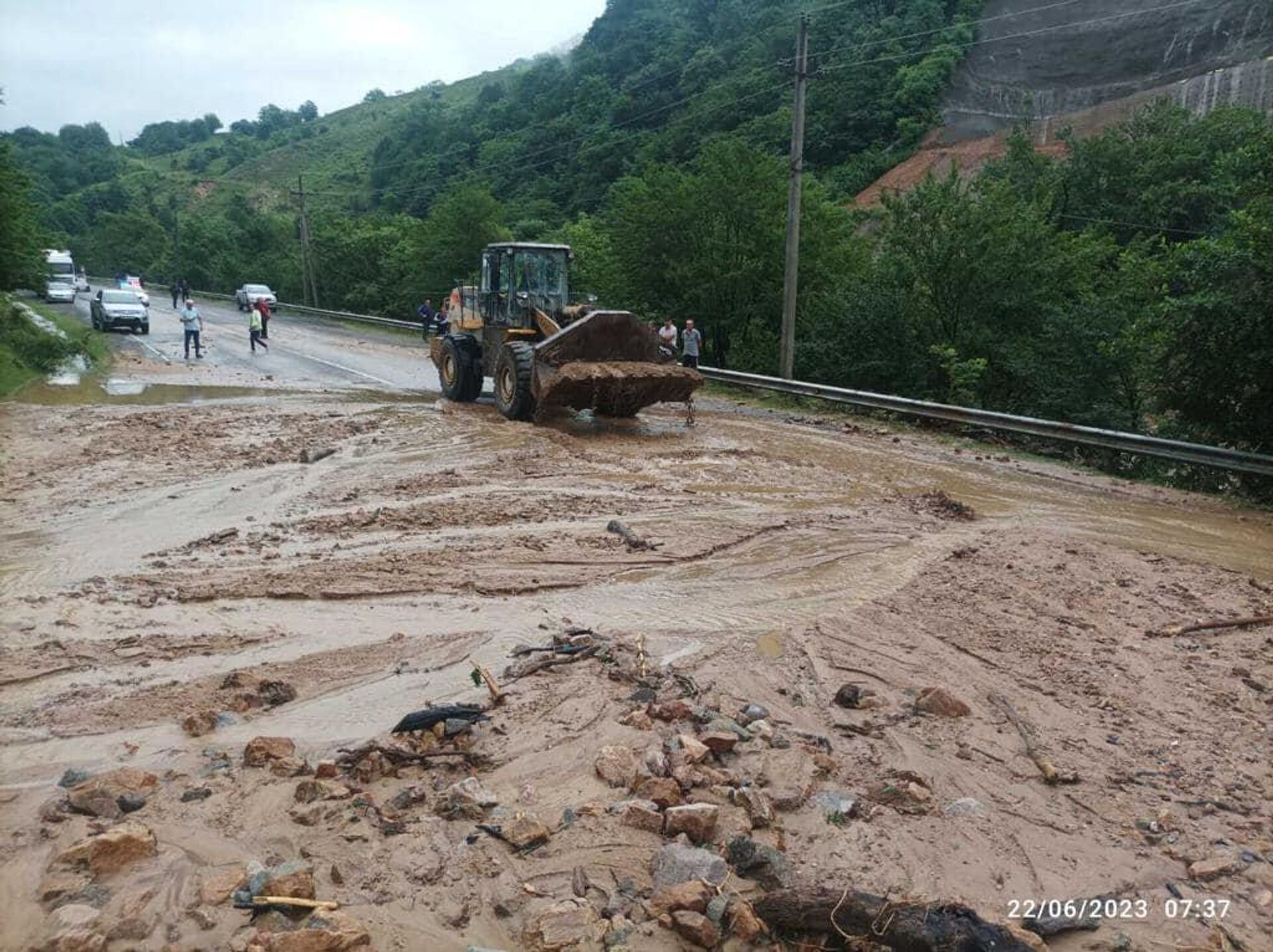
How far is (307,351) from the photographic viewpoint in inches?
1175

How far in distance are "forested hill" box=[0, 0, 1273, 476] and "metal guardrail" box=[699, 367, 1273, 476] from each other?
2.85 ft

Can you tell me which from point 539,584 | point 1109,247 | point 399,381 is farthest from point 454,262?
point 539,584

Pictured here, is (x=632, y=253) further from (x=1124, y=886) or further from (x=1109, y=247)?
(x=1124, y=886)

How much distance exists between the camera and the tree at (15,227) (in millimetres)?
30922

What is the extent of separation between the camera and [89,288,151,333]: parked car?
34375mm

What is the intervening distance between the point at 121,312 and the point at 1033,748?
3712 centimetres

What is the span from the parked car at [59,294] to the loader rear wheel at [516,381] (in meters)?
43.9

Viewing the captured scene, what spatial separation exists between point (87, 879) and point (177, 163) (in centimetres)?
17472

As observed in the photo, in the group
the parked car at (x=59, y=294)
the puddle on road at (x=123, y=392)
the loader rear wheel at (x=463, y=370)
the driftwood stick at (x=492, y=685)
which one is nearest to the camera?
the driftwood stick at (x=492, y=685)

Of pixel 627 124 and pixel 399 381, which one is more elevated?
pixel 627 124

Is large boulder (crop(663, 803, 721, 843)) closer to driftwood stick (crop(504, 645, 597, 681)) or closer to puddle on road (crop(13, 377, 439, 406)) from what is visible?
driftwood stick (crop(504, 645, 597, 681))

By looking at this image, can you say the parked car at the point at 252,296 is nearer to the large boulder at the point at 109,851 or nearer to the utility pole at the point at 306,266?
the utility pole at the point at 306,266

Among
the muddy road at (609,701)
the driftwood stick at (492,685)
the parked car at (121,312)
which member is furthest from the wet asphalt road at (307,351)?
the driftwood stick at (492,685)

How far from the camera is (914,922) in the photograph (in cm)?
344
